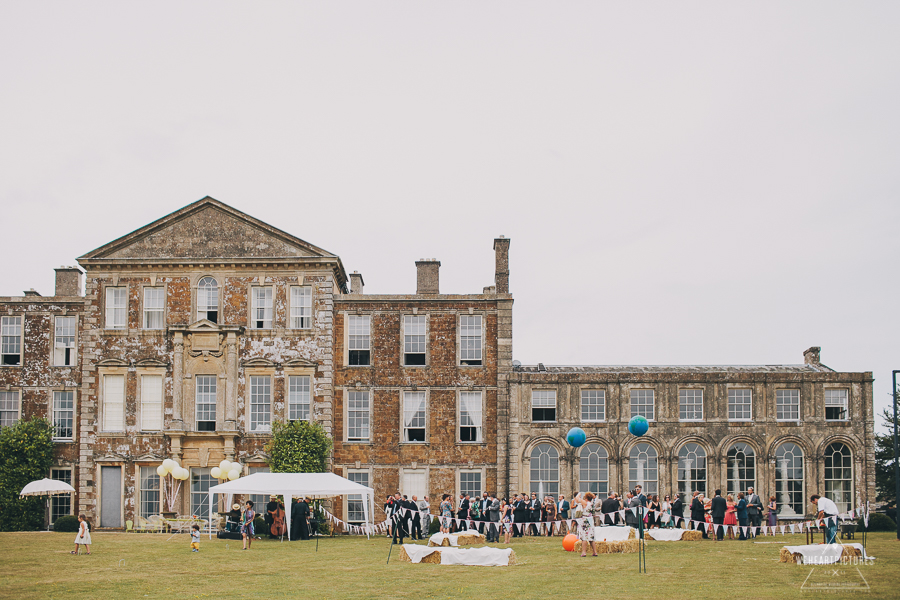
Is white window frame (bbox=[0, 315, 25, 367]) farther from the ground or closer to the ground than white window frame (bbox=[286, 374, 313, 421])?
farther from the ground

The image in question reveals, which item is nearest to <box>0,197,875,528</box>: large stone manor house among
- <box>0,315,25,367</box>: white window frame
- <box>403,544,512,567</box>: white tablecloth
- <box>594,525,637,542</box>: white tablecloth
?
<box>0,315,25,367</box>: white window frame

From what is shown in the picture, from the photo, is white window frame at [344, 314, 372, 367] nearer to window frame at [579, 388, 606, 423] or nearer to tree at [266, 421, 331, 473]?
tree at [266, 421, 331, 473]

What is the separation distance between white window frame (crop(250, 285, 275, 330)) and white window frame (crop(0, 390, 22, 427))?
1047cm

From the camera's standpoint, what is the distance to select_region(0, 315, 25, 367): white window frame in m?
41.7

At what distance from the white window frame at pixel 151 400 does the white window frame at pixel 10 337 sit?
5.88 m

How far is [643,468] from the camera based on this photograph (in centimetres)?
3953

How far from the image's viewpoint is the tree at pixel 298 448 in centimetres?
3776

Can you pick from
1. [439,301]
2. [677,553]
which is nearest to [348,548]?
[677,553]

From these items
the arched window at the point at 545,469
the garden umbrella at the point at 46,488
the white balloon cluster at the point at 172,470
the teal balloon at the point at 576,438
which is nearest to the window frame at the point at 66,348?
the garden umbrella at the point at 46,488

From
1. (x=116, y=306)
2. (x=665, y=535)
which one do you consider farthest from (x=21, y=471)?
(x=665, y=535)

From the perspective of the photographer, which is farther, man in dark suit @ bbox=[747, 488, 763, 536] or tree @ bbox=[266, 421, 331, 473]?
tree @ bbox=[266, 421, 331, 473]

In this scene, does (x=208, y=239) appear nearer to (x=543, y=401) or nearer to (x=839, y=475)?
(x=543, y=401)

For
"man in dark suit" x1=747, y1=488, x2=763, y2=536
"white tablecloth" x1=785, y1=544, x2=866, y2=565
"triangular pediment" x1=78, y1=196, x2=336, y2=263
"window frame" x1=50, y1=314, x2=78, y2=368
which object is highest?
"triangular pediment" x1=78, y1=196, x2=336, y2=263

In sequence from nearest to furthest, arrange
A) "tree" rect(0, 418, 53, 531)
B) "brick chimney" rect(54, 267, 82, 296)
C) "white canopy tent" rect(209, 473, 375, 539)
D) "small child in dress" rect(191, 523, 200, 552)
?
"small child in dress" rect(191, 523, 200, 552) → "white canopy tent" rect(209, 473, 375, 539) → "tree" rect(0, 418, 53, 531) → "brick chimney" rect(54, 267, 82, 296)
